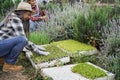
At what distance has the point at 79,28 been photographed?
6910 mm

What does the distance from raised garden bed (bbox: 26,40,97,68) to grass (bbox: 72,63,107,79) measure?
54cm

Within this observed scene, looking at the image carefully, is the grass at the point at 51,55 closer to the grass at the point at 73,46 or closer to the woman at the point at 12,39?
the grass at the point at 73,46

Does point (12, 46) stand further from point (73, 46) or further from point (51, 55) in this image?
point (73, 46)

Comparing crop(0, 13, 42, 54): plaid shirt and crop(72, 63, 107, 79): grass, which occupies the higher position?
crop(0, 13, 42, 54): plaid shirt

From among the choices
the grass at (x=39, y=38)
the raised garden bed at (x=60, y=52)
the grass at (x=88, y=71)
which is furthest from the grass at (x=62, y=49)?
the grass at (x=88, y=71)

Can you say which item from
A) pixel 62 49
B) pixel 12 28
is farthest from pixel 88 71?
pixel 12 28

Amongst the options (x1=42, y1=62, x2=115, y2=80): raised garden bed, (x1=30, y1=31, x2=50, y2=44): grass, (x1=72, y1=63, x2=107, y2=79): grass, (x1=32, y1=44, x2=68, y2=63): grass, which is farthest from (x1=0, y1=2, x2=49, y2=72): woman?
(x1=30, y1=31, x2=50, y2=44): grass

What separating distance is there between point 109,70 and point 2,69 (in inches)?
74.4

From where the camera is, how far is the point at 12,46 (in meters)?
5.48

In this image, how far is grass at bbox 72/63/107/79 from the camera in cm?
511

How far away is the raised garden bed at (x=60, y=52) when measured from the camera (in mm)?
5809

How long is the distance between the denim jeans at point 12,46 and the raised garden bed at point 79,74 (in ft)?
1.89

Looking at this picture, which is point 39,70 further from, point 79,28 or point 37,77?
point 79,28

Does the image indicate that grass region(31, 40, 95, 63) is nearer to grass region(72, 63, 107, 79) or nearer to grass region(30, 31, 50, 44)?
grass region(30, 31, 50, 44)
